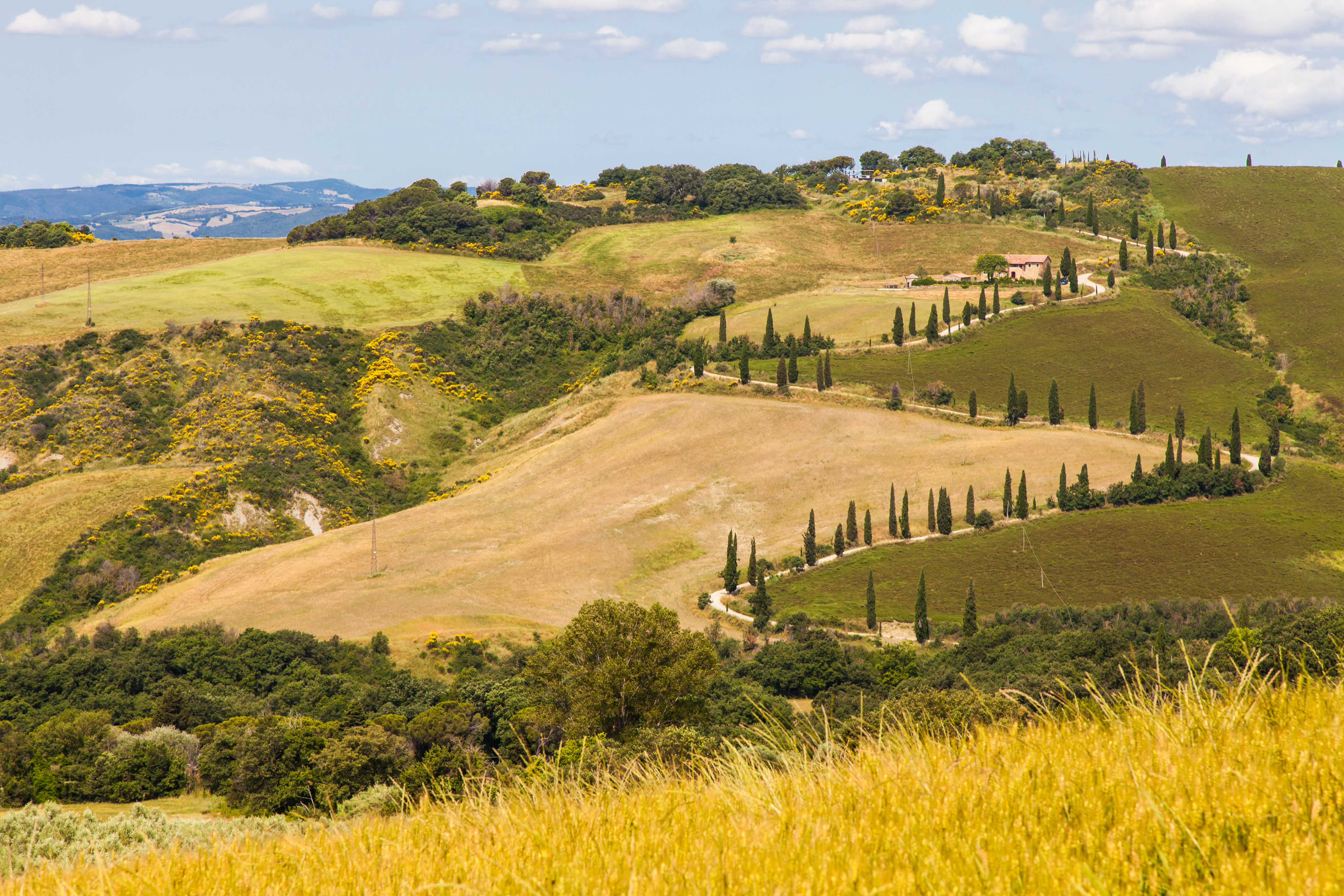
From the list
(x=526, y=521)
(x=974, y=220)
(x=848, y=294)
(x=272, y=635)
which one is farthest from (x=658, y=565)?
(x=974, y=220)

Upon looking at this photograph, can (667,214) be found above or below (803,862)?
above

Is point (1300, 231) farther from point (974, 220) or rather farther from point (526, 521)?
point (526, 521)

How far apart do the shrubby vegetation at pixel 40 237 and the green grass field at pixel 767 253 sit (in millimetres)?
68797

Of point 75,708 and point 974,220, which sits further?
point 974,220

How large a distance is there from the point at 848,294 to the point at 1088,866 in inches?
5048

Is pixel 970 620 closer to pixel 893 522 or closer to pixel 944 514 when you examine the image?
pixel 944 514

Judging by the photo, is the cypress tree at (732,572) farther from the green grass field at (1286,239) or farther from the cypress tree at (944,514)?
the green grass field at (1286,239)

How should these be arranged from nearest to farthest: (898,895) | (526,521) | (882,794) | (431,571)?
(898,895) → (882,794) → (431,571) → (526,521)

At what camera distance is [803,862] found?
4.35 metres

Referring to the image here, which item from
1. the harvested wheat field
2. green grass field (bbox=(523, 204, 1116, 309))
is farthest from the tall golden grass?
green grass field (bbox=(523, 204, 1116, 309))

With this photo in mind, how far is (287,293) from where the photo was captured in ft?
418

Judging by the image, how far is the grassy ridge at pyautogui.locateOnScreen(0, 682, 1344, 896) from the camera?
13.3ft

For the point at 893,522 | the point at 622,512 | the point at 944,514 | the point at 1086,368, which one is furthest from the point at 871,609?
the point at 1086,368

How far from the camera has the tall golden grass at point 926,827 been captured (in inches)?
159
